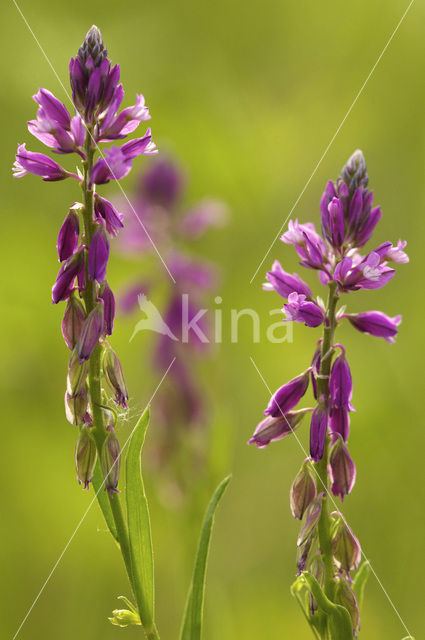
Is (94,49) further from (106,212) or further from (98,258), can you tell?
(98,258)

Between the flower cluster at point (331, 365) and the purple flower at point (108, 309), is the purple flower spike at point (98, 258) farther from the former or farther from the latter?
the flower cluster at point (331, 365)

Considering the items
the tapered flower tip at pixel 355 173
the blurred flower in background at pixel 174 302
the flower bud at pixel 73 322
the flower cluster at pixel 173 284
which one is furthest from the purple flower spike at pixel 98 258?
the flower cluster at pixel 173 284

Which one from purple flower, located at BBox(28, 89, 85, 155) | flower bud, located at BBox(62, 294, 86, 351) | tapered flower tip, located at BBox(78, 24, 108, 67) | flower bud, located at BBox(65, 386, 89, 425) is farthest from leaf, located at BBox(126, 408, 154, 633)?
tapered flower tip, located at BBox(78, 24, 108, 67)

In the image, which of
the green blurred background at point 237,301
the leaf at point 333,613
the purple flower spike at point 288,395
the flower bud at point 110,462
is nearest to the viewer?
the leaf at point 333,613

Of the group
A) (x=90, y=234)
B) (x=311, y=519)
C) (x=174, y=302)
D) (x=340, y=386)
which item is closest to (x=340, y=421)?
(x=340, y=386)

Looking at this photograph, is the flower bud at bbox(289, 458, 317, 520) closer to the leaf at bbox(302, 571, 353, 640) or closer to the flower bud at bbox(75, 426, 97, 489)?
the leaf at bbox(302, 571, 353, 640)

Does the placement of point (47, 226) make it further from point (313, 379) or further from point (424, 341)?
point (313, 379)
